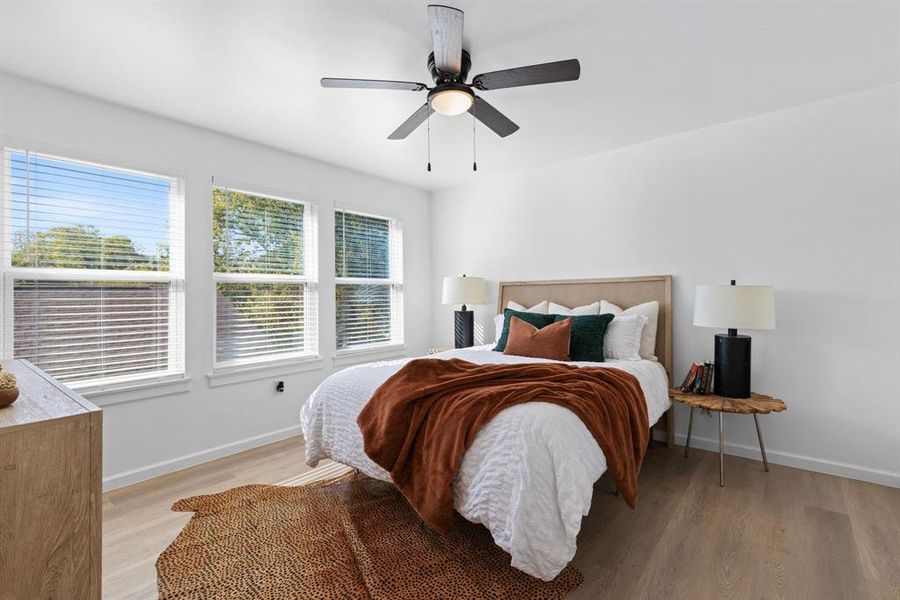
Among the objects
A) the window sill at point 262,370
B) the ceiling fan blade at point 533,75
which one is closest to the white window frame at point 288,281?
the window sill at point 262,370

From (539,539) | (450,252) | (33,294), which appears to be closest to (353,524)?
(539,539)

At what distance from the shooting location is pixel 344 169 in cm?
432

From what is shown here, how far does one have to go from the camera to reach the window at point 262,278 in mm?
3453

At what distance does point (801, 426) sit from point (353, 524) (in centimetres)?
314

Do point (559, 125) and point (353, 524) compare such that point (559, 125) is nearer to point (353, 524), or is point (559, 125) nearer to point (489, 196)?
point (489, 196)

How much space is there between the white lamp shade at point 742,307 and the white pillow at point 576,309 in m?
0.94

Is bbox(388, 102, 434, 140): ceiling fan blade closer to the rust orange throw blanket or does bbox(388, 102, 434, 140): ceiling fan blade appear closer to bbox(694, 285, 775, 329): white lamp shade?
the rust orange throw blanket

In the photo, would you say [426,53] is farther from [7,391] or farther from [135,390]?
[135,390]

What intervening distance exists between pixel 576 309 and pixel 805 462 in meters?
1.92

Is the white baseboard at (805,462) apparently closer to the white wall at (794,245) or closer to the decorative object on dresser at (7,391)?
the white wall at (794,245)

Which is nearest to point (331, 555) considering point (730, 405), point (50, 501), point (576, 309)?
point (50, 501)

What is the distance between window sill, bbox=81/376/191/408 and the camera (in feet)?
9.00

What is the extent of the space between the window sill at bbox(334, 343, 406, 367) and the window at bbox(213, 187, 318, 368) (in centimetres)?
31

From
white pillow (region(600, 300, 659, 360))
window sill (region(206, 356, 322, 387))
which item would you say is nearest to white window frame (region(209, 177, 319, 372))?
window sill (region(206, 356, 322, 387))
